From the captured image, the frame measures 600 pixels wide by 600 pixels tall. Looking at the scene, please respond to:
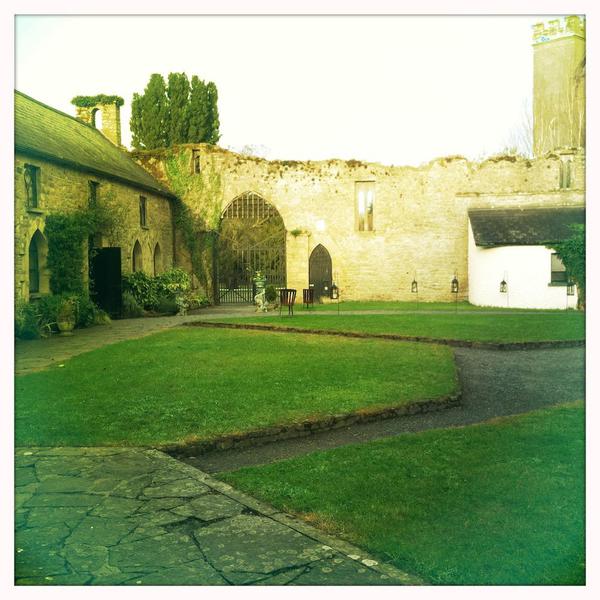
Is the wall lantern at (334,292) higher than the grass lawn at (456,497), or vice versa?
the wall lantern at (334,292)

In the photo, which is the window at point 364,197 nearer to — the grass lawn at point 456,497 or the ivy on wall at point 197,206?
the ivy on wall at point 197,206

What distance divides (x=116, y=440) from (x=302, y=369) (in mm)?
4015

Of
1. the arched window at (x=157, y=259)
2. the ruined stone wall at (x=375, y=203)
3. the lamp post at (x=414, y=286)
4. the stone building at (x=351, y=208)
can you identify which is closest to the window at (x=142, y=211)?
the arched window at (x=157, y=259)

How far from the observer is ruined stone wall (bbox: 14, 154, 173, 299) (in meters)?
14.3

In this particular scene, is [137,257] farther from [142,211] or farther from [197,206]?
[197,206]

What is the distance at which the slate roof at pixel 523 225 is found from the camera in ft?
74.3

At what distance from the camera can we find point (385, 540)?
3400 mm

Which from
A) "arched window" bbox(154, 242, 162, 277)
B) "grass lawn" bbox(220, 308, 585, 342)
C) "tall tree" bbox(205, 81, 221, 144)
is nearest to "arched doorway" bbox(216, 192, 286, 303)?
"arched window" bbox(154, 242, 162, 277)

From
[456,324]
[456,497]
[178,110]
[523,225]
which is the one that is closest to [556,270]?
[523,225]

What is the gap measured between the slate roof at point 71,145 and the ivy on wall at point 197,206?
80 centimetres

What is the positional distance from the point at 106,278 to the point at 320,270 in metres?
10.6

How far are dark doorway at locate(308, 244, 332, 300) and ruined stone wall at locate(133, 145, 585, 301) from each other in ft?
0.83

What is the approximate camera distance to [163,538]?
3293 mm

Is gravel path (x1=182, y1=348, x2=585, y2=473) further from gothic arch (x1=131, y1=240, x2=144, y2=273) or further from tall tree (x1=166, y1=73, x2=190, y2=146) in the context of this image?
tall tree (x1=166, y1=73, x2=190, y2=146)
